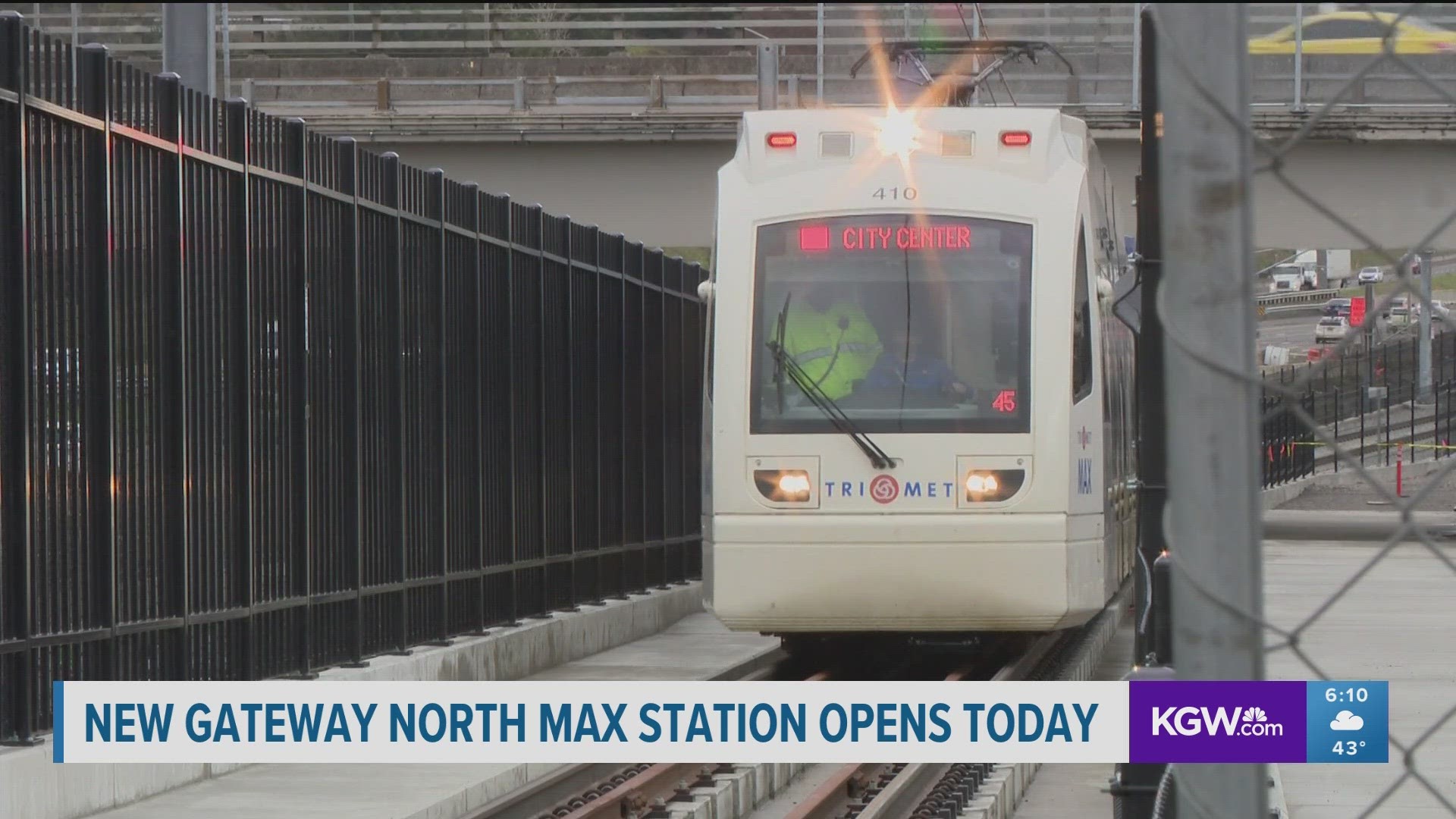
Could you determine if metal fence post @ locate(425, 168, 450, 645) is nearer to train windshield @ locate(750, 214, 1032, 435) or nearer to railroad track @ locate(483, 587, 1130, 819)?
train windshield @ locate(750, 214, 1032, 435)

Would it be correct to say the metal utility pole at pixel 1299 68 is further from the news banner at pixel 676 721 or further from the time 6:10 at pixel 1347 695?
the time 6:10 at pixel 1347 695

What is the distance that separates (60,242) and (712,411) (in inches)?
203

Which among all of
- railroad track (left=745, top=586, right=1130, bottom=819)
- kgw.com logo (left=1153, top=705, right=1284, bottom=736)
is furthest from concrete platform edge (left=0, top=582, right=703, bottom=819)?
kgw.com logo (left=1153, top=705, right=1284, bottom=736)

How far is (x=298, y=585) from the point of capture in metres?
10.8

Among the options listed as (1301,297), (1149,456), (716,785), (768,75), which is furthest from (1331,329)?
(1149,456)

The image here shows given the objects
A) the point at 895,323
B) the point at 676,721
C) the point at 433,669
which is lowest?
the point at 433,669

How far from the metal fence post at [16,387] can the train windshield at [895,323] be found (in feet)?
17.9

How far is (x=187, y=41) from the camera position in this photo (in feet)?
39.1

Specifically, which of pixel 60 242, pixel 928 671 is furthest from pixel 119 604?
pixel 928 671

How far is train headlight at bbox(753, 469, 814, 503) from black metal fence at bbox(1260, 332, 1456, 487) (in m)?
32.4

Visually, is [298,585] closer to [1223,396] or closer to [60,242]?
[60,242]

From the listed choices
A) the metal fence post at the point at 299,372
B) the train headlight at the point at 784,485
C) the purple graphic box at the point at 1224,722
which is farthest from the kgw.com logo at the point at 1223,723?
the train headlight at the point at 784,485

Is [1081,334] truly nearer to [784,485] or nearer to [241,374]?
[784,485]

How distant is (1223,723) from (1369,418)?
57.3 m
